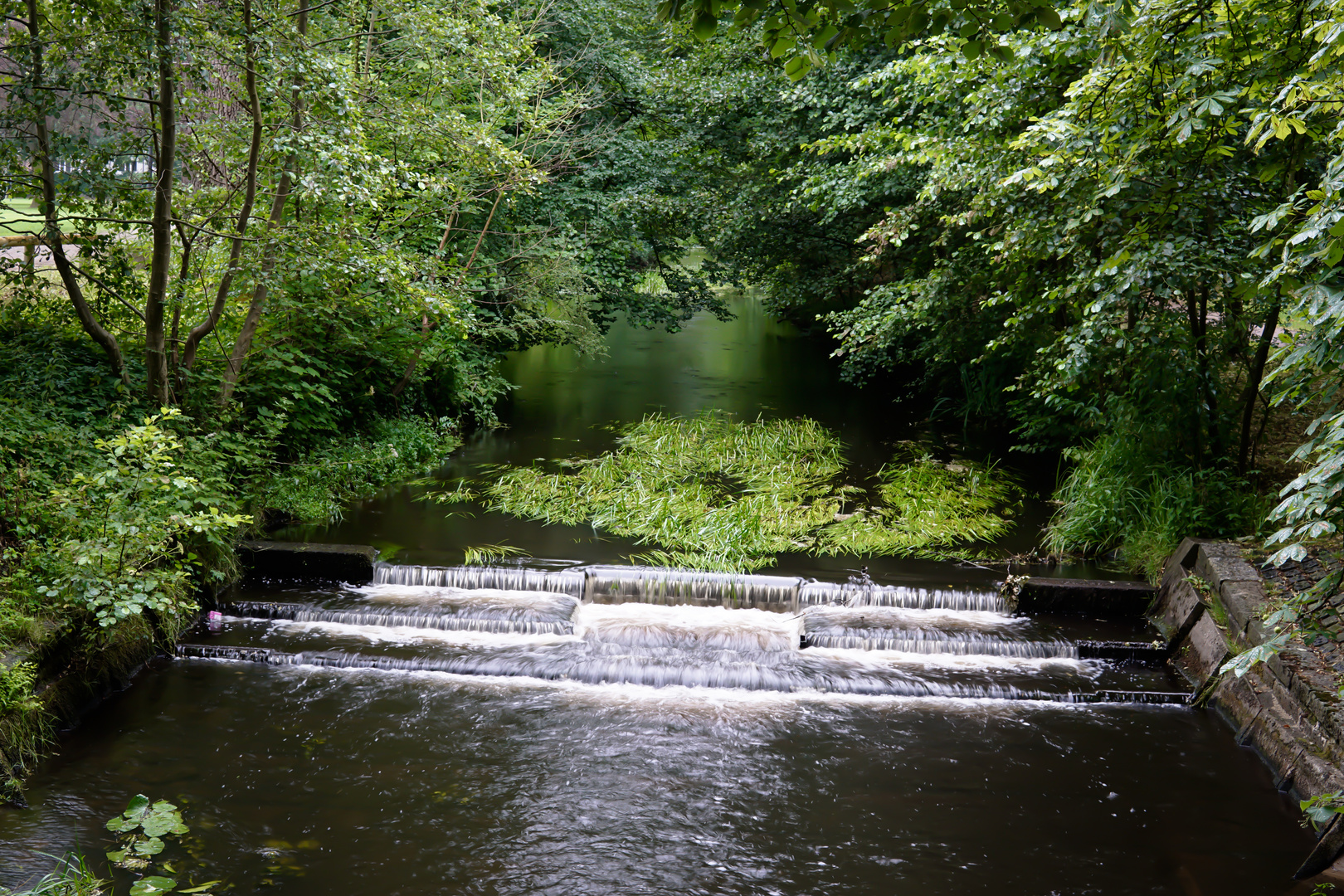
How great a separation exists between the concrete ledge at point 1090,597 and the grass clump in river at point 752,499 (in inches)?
54.3

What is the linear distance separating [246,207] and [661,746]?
5.69 m

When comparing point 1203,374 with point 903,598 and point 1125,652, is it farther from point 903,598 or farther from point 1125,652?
point 903,598

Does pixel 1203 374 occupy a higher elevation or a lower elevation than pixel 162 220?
lower

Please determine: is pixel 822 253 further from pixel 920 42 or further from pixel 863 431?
pixel 920 42

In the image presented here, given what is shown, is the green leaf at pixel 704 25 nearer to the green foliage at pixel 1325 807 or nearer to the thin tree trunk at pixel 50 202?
the green foliage at pixel 1325 807

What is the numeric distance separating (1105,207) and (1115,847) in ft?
16.2

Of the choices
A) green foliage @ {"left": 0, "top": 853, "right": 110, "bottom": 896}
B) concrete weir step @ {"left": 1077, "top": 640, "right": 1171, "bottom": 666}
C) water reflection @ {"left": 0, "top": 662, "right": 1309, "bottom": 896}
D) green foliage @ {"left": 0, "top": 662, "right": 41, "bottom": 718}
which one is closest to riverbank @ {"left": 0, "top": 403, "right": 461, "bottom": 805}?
green foliage @ {"left": 0, "top": 662, "right": 41, "bottom": 718}

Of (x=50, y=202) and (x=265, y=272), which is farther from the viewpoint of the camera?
(x=265, y=272)

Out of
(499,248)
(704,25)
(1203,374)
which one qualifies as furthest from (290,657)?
(1203,374)

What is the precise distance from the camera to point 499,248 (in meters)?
13.2

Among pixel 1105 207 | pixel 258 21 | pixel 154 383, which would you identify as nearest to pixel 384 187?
pixel 258 21

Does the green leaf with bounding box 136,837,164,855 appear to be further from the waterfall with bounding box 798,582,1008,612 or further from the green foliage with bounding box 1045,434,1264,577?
the green foliage with bounding box 1045,434,1264,577

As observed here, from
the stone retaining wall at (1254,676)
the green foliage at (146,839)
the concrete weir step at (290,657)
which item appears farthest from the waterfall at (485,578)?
the stone retaining wall at (1254,676)

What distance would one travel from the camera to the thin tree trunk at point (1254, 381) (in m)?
7.51
